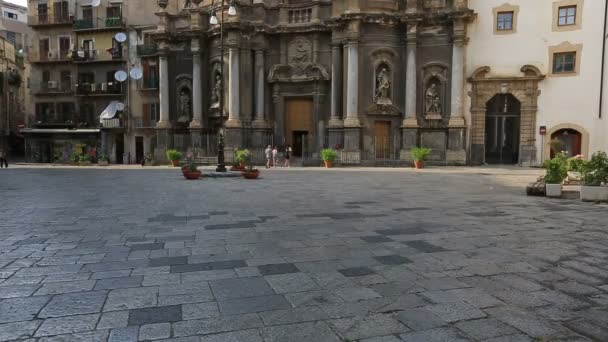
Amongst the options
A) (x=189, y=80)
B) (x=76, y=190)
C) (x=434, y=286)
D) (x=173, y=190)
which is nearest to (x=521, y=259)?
(x=434, y=286)

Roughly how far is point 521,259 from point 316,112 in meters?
24.5

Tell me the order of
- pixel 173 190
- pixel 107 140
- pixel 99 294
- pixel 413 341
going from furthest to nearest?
pixel 107 140 < pixel 173 190 < pixel 99 294 < pixel 413 341

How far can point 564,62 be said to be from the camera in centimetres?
2672

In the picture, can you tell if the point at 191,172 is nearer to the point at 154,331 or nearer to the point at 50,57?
the point at 154,331

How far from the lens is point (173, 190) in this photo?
45.4 ft

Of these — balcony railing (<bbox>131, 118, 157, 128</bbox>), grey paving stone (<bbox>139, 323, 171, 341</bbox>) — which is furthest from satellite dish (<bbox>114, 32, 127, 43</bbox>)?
grey paving stone (<bbox>139, 323, 171, 341</bbox>)

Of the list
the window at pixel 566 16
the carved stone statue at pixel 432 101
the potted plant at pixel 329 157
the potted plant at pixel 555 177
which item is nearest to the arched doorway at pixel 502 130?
the carved stone statue at pixel 432 101

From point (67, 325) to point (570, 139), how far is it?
2969 cm

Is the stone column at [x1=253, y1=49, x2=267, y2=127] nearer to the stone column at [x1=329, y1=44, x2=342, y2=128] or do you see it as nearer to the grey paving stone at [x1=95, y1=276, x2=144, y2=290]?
the stone column at [x1=329, y1=44, x2=342, y2=128]

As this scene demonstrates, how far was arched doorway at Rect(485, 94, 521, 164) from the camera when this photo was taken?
92.6ft

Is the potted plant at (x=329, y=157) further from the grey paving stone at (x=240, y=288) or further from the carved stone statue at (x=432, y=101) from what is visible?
the grey paving stone at (x=240, y=288)

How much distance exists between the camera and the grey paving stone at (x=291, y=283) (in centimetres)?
455

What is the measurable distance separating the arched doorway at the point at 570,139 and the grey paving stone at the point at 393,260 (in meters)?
25.0

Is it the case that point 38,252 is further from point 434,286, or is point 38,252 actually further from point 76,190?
point 76,190
